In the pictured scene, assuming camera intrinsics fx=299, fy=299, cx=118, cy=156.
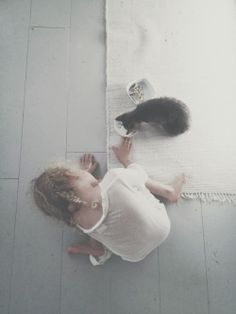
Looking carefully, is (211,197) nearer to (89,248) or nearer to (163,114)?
(163,114)

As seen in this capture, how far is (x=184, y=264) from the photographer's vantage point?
1075 mm

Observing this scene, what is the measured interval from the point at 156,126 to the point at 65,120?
37 cm

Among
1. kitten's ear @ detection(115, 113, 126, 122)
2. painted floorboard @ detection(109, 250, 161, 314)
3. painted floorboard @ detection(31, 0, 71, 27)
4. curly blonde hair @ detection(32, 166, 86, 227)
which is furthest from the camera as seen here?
painted floorboard @ detection(31, 0, 71, 27)

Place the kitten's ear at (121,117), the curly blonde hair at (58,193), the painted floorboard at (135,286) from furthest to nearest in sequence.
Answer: the kitten's ear at (121,117), the painted floorboard at (135,286), the curly blonde hair at (58,193)

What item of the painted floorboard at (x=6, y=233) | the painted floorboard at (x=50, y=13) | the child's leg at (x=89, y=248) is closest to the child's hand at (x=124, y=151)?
the child's leg at (x=89, y=248)

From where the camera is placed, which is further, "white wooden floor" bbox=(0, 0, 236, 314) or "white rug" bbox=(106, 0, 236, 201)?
"white rug" bbox=(106, 0, 236, 201)

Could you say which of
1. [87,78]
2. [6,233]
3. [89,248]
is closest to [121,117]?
[87,78]

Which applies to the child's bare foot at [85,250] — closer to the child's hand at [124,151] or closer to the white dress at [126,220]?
the white dress at [126,220]

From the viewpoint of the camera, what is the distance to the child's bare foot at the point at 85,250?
A: 1049mm

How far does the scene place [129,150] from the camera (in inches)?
45.8

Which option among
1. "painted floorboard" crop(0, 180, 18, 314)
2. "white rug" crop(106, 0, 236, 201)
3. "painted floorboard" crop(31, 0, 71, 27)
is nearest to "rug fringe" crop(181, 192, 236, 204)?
"white rug" crop(106, 0, 236, 201)

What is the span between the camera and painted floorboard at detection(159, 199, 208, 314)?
3.41 feet

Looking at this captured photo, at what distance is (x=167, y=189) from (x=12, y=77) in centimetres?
80

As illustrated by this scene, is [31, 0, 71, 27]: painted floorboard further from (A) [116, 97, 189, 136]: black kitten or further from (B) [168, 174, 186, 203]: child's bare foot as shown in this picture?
(B) [168, 174, 186, 203]: child's bare foot
